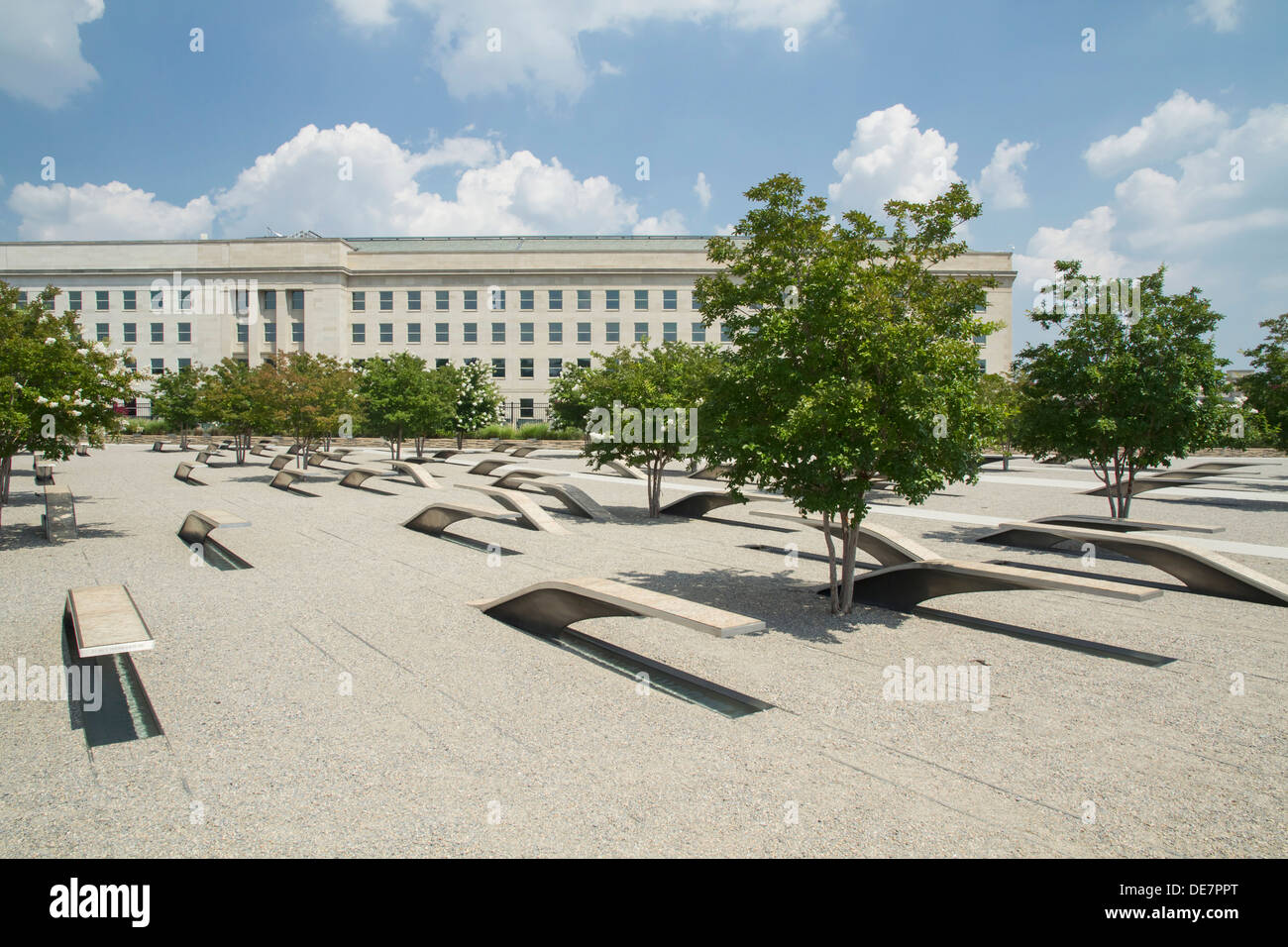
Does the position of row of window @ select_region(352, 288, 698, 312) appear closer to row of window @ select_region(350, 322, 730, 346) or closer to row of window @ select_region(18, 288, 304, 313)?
row of window @ select_region(350, 322, 730, 346)

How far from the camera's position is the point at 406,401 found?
29.8m

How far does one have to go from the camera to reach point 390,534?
520 inches

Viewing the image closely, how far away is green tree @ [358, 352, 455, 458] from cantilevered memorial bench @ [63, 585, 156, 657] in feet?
75.7

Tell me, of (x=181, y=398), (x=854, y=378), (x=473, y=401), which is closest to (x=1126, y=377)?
(x=854, y=378)

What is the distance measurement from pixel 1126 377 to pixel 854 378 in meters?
7.79

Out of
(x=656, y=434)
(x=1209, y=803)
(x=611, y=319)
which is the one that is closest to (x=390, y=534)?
(x=656, y=434)

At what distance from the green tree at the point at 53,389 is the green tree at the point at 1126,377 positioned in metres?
15.1

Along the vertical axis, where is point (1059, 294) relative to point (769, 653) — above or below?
above

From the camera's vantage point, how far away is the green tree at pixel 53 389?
34.2ft

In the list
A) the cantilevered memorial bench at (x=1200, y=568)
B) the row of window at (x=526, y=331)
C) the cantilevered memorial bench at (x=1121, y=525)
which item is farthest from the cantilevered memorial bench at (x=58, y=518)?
the row of window at (x=526, y=331)

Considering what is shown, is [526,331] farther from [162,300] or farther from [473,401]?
[162,300]

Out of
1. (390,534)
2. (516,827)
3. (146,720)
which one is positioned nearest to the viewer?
(516,827)
